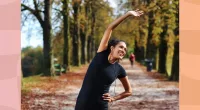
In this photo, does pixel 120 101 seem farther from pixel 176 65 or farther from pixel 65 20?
pixel 65 20

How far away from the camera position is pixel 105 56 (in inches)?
131

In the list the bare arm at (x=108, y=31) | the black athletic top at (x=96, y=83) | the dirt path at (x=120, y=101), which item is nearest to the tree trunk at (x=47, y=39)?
the dirt path at (x=120, y=101)

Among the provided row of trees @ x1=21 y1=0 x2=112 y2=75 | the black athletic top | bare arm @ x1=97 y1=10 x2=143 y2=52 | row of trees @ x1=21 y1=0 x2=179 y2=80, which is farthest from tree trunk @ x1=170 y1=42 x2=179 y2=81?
the black athletic top

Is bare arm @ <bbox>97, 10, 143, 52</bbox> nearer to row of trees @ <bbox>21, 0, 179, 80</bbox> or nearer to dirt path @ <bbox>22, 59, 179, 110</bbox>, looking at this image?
dirt path @ <bbox>22, 59, 179, 110</bbox>

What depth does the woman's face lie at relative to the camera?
11.0 ft

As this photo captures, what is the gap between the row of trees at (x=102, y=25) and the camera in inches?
496

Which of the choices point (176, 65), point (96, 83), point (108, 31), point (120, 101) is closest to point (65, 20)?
point (176, 65)

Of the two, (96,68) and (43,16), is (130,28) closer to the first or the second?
(43,16)

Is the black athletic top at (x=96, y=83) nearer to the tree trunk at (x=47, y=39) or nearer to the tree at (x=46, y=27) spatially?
the tree at (x=46, y=27)

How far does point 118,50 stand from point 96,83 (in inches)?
13.7

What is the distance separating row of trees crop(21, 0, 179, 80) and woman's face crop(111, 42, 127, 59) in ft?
26.5

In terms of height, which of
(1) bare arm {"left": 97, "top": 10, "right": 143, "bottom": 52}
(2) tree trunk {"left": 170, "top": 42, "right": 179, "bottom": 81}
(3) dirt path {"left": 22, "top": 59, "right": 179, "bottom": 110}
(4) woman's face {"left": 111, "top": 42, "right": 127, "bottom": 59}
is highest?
(1) bare arm {"left": 97, "top": 10, "right": 143, "bottom": 52}
